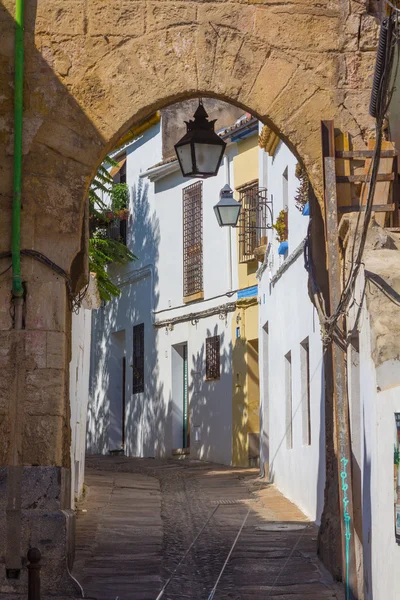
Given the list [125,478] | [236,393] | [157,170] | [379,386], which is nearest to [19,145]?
[379,386]

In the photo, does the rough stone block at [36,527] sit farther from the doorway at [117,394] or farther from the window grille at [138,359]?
the doorway at [117,394]

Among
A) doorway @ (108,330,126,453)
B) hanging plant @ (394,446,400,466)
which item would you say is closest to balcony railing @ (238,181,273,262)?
doorway @ (108,330,126,453)

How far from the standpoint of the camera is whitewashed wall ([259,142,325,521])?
1135cm

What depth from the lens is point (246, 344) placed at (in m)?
19.1

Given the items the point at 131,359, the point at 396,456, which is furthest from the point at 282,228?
the point at 131,359

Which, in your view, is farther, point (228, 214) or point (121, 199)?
point (121, 199)

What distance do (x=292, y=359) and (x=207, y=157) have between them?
14.9 feet

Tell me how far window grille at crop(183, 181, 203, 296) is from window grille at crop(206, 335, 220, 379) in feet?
3.61

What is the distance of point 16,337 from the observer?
8.09 metres

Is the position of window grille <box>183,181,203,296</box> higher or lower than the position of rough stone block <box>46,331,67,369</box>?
higher

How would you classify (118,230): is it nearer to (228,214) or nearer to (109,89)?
(228,214)

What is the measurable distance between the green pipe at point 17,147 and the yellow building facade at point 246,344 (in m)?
10.6

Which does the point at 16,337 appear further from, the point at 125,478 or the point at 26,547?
the point at 125,478

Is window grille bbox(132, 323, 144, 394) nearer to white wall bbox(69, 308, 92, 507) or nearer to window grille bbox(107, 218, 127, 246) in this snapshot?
window grille bbox(107, 218, 127, 246)
